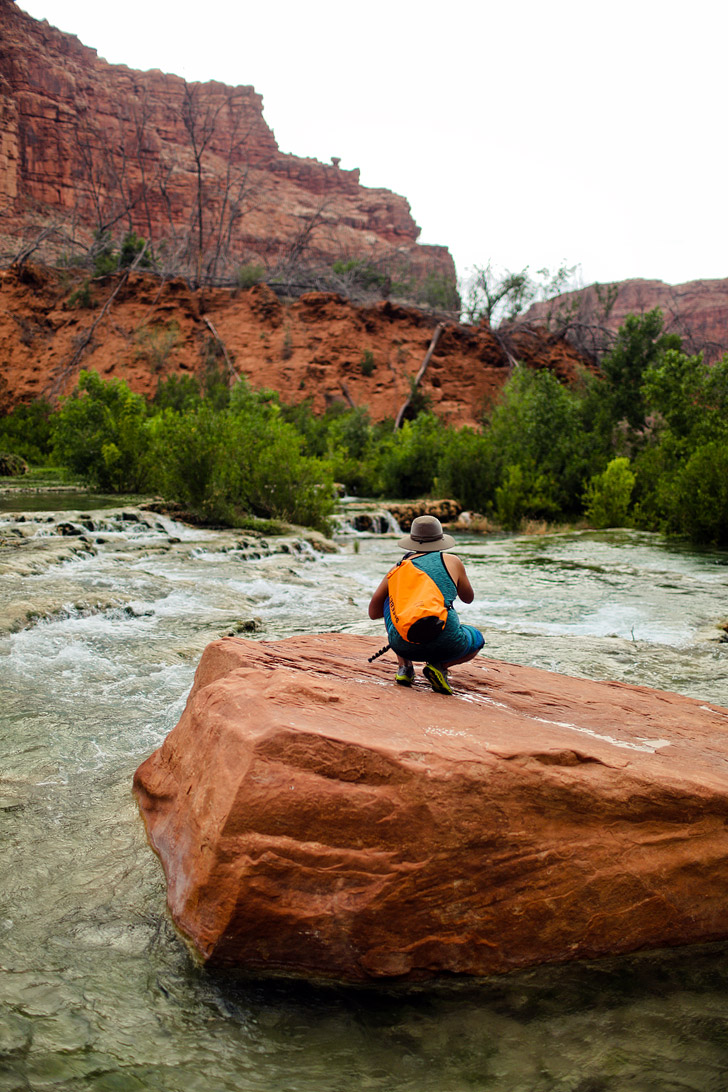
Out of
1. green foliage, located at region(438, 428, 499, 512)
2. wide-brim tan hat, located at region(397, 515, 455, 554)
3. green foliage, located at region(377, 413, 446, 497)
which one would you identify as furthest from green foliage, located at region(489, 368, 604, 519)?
wide-brim tan hat, located at region(397, 515, 455, 554)

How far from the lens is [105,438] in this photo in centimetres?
1809

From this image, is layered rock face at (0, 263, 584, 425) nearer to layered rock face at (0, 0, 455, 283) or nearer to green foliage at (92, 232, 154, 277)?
green foliage at (92, 232, 154, 277)

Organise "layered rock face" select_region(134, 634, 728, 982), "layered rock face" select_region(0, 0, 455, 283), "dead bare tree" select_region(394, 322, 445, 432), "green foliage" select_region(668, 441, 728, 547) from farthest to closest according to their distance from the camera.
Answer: "layered rock face" select_region(0, 0, 455, 283), "dead bare tree" select_region(394, 322, 445, 432), "green foliage" select_region(668, 441, 728, 547), "layered rock face" select_region(134, 634, 728, 982)

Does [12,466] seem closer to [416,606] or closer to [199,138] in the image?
[416,606]

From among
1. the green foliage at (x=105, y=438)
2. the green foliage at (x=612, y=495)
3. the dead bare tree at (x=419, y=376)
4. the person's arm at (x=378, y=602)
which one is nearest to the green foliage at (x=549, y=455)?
the green foliage at (x=612, y=495)

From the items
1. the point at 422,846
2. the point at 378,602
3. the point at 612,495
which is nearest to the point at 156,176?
the point at 612,495

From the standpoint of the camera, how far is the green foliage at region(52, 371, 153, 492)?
17875mm

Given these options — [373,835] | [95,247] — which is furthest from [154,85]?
[373,835]

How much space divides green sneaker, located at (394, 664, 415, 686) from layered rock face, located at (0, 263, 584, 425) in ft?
110

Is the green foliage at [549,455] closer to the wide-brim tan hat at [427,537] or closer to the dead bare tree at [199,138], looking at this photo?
the wide-brim tan hat at [427,537]

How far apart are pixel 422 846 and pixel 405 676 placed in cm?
117

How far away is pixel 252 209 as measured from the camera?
6347 centimetres

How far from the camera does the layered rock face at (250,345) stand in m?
35.5

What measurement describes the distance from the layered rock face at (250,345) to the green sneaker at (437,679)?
110ft
